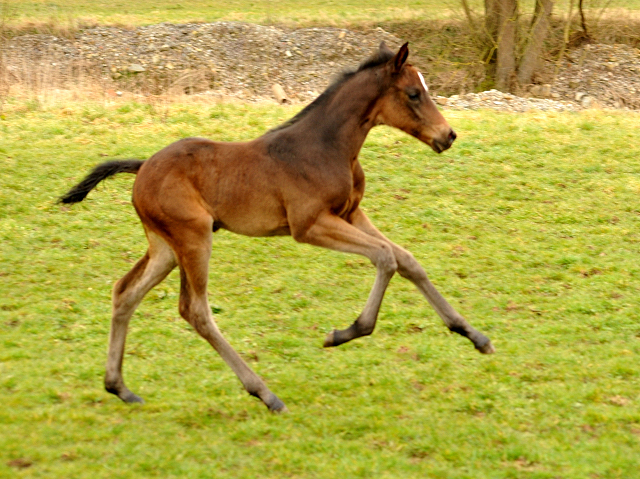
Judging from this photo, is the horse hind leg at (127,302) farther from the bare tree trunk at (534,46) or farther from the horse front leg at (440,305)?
the bare tree trunk at (534,46)

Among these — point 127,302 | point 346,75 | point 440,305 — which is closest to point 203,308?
point 127,302

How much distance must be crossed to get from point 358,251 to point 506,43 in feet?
53.2

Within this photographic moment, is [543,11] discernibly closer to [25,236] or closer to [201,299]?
[25,236]

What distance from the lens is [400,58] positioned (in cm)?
552

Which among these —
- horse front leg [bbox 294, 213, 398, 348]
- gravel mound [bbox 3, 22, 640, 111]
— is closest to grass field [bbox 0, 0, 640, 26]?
gravel mound [bbox 3, 22, 640, 111]

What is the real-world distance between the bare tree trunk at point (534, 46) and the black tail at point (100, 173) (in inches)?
632

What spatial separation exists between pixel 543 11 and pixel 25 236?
14586 millimetres

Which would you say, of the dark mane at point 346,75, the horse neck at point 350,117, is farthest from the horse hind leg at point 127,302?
the horse neck at point 350,117

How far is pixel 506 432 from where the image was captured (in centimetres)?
508

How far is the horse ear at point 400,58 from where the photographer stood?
5.46 m

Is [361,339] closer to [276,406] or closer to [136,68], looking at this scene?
A: [276,406]

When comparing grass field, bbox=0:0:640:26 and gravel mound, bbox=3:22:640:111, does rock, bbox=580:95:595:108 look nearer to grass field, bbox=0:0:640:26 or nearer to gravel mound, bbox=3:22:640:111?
gravel mound, bbox=3:22:640:111

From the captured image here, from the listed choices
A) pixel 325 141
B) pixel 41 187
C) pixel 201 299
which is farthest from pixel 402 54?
pixel 41 187

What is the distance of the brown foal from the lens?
5.33 meters
